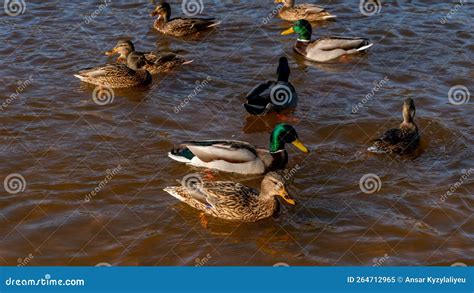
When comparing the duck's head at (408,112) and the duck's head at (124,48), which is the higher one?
the duck's head at (124,48)

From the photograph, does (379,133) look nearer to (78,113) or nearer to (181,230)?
(181,230)

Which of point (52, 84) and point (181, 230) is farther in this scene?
point (52, 84)

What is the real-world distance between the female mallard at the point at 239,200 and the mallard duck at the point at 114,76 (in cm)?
524

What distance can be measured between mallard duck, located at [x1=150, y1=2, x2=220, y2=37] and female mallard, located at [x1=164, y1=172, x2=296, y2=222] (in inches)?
327

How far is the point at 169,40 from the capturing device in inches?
690

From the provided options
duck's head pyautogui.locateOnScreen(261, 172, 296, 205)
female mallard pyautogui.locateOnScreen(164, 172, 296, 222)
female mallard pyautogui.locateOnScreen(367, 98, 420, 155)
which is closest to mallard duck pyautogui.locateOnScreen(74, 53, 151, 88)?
female mallard pyautogui.locateOnScreen(164, 172, 296, 222)

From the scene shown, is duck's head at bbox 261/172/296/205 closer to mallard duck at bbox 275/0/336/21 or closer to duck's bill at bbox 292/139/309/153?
duck's bill at bbox 292/139/309/153

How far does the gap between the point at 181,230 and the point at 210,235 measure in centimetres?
43

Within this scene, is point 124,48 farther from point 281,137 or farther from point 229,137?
point 281,137

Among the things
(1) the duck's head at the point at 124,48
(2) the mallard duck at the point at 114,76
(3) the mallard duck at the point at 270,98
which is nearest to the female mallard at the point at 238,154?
(3) the mallard duck at the point at 270,98

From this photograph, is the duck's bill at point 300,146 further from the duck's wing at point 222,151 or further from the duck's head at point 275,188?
the duck's head at point 275,188

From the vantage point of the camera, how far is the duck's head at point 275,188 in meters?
9.67

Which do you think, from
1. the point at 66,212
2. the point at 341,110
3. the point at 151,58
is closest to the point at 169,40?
the point at 151,58

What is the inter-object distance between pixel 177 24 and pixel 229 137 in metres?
5.71
